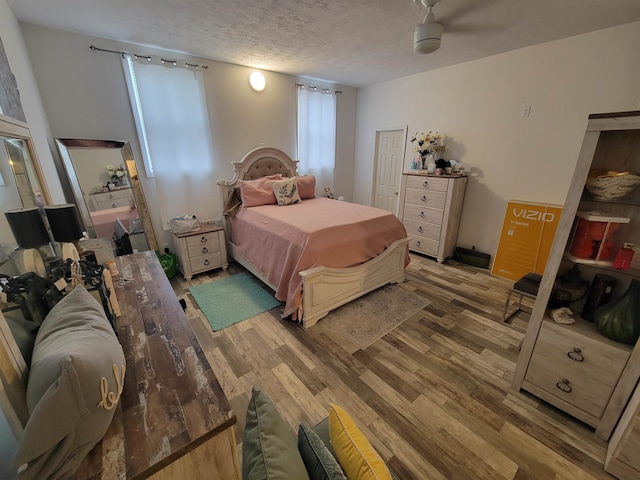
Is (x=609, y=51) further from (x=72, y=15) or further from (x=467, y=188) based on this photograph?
(x=72, y=15)

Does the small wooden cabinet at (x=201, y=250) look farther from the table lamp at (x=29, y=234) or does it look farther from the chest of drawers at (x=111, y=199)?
the table lamp at (x=29, y=234)

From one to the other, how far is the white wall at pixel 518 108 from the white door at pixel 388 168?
0.22 metres

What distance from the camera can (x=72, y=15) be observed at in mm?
2104

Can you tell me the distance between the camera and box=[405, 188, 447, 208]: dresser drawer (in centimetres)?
342

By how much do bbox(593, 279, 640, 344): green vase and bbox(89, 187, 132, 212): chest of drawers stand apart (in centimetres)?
396

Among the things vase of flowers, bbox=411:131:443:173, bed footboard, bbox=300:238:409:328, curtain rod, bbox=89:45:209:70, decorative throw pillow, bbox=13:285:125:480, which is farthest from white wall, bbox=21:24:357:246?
decorative throw pillow, bbox=13:285:125:480

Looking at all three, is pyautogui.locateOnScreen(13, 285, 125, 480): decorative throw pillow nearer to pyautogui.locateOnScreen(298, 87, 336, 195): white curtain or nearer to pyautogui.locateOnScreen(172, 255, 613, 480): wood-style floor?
pyautogui.locateOnScreen(172, 255, 613, 480): wood-style floor

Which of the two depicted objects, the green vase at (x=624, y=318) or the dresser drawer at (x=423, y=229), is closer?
the green vase at (x=624, y=318)

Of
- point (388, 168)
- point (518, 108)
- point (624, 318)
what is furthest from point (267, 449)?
point (388, 168)

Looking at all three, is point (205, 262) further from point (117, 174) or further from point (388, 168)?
point (388, 168)

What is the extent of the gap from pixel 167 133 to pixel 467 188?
3.87m

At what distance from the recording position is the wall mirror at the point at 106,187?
8.14 ft

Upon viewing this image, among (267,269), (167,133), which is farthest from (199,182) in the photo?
(267,269)

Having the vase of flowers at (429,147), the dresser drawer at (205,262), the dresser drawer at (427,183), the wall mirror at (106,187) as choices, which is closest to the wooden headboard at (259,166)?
the dresser drawer at (205,262)
